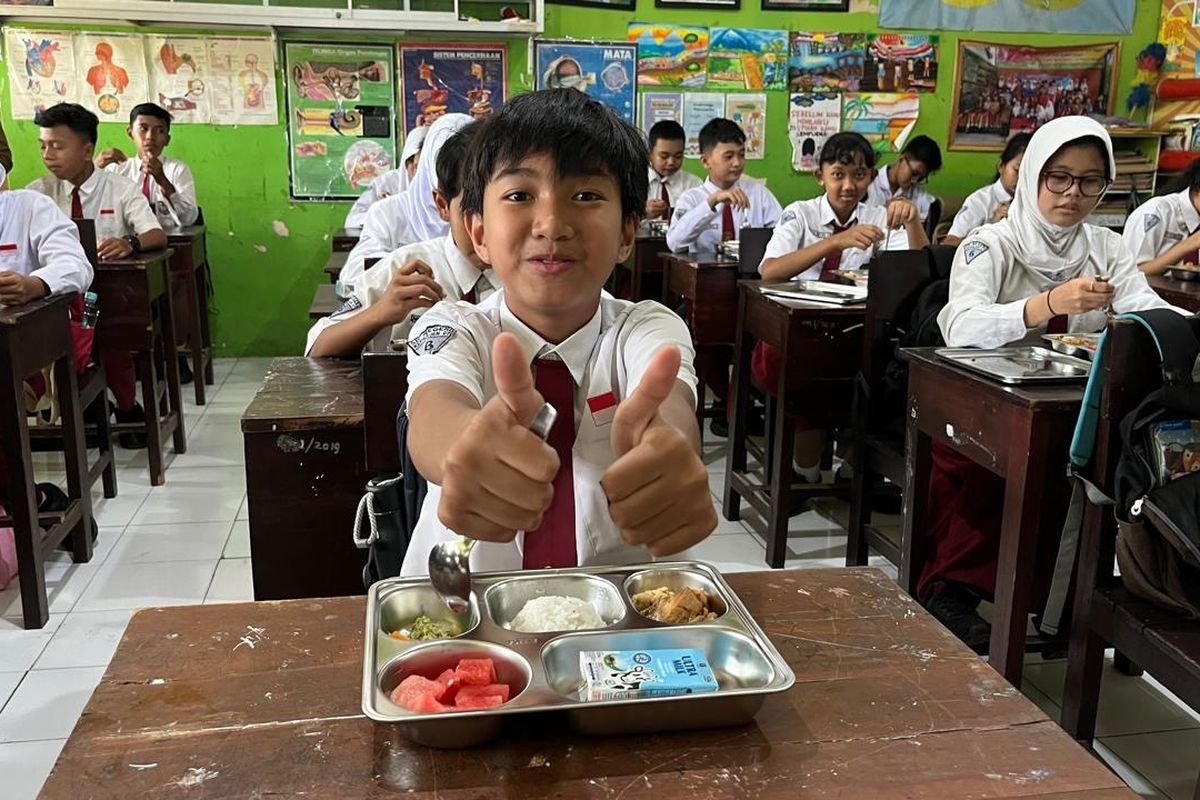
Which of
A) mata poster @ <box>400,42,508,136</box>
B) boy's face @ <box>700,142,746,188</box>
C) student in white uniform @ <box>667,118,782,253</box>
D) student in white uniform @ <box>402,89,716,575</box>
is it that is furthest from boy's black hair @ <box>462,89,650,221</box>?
mata poster @ <box>400,42,508,136</box>

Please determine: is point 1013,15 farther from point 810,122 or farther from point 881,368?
point 881,368

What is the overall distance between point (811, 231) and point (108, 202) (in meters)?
3.01

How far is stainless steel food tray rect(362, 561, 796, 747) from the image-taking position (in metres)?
0.79

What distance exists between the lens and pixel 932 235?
591 cm

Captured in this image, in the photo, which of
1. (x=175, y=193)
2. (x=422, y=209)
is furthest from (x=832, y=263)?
(x=175, y=193)

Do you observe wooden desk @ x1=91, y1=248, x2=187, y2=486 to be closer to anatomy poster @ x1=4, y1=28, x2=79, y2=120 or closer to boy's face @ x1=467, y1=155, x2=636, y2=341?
anatomy poster @ x1=4, y1=28, x2=79, y2=120

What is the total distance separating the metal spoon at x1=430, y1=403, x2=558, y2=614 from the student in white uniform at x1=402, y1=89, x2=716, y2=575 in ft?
0.12

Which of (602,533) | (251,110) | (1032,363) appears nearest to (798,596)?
(602,533)

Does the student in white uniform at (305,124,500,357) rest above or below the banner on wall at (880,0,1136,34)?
below

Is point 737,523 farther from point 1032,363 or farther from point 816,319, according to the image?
point 1032,363

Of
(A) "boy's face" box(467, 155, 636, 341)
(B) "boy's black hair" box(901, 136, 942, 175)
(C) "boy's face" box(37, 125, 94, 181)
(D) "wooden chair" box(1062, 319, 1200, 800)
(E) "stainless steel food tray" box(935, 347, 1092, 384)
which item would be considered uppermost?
(B) "boy's black hair" box(901, 136, 942, 175)

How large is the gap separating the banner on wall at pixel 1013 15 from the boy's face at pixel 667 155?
163 cm

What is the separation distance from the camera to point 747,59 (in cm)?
586

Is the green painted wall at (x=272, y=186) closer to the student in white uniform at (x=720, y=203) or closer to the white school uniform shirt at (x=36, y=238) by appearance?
the student in white uniform at (x=720, y=203)
